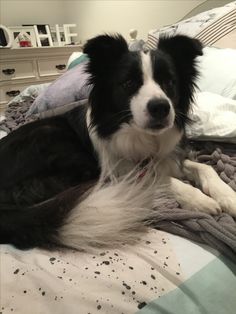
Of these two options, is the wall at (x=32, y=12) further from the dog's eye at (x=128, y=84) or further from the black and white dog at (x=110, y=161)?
the dog's eye at (x=128, y=84)

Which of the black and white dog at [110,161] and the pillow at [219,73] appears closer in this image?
the black and white dog at [110,161]

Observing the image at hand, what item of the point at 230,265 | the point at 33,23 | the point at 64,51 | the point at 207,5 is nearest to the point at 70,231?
the point at 230,265

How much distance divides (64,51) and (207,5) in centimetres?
203

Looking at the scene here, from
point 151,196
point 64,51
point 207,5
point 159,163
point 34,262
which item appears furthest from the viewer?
point 64,51

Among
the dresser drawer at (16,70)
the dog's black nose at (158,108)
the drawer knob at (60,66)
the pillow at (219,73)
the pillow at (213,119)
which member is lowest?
the drawer knob at (60,66)

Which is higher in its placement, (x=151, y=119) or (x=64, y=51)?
(x=151, y=119)

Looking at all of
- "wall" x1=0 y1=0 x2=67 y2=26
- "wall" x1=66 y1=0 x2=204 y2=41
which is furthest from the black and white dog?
"wall" x1=0 y1=0 x2=67 y2=26

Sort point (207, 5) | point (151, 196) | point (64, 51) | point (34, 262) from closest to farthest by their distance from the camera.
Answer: point (34, 262), point (151, 196), point (207, 5), point (64, 51)

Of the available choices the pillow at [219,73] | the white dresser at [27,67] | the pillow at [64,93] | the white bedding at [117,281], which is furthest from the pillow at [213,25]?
the white dresser at [27,67]

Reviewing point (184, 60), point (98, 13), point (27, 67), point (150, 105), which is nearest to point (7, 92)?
point (27, 67)

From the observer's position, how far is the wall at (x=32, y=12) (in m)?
4.04

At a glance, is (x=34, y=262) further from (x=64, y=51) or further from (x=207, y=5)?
(x=64, y=51)

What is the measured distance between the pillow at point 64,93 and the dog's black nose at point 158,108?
0.77 m

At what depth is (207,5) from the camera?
260 centimetres
